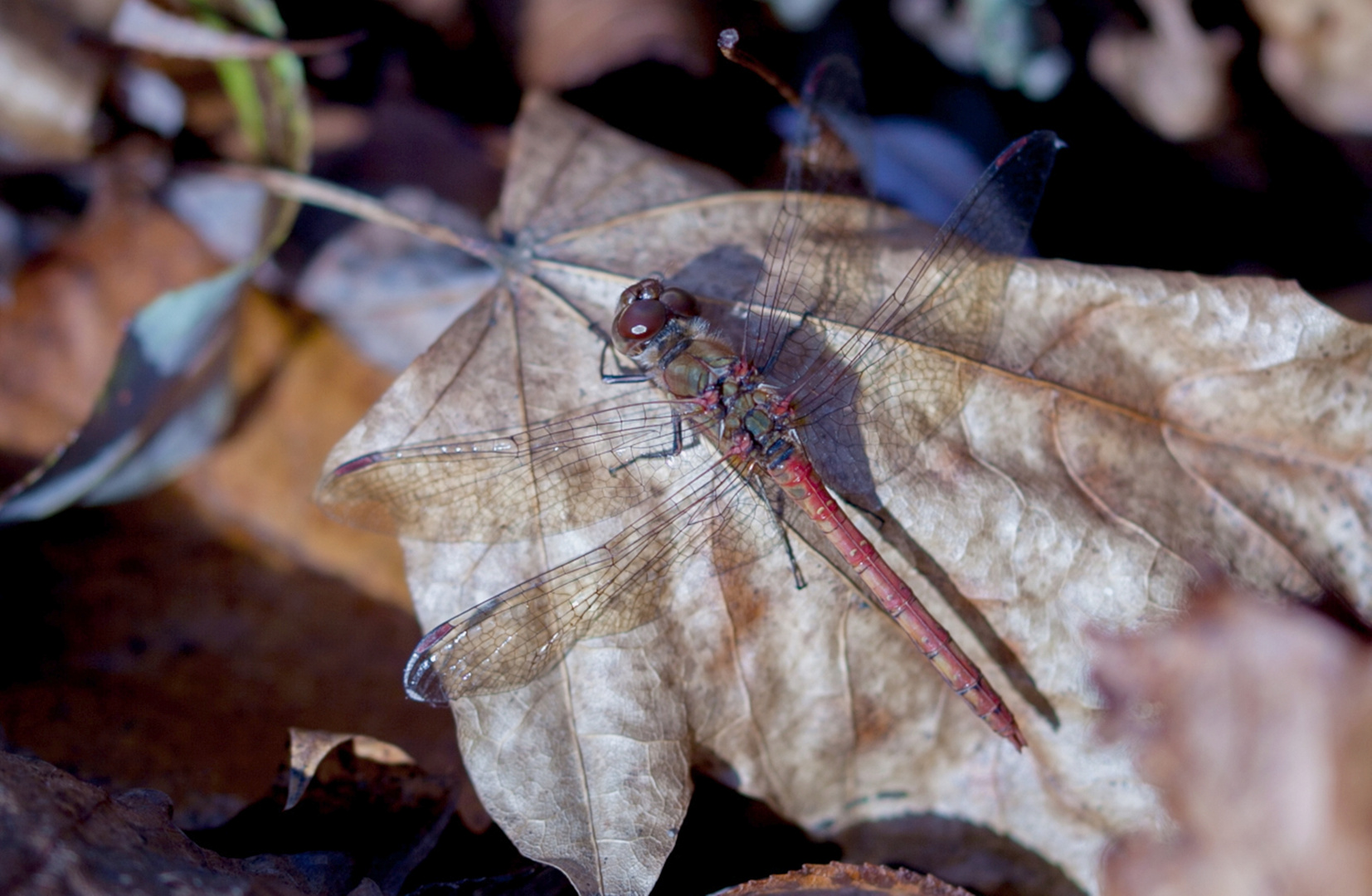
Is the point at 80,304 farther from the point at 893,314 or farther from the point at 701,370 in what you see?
the point at 893,314

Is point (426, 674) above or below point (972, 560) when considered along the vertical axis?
above

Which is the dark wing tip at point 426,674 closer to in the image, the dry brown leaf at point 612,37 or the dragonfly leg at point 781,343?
the dragonfly leg at point 781,343

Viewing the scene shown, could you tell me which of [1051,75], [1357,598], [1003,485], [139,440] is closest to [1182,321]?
[1003,485]

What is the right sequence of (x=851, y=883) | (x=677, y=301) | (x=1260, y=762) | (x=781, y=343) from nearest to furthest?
(x=1260, y=762)
(x=851, y=883)
(x=677, y=301)
(x=781, y=343)

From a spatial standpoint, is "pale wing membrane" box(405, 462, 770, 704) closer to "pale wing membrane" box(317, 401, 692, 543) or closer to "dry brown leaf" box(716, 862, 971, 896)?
"pale wing membrane" box(317, 401, 692, 543)

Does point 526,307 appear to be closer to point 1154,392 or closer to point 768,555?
point 768,555

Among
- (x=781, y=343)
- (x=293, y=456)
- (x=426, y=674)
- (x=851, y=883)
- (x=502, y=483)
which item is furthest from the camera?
(x=293, y=456)

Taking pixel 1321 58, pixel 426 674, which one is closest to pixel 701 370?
pixel 426 674
